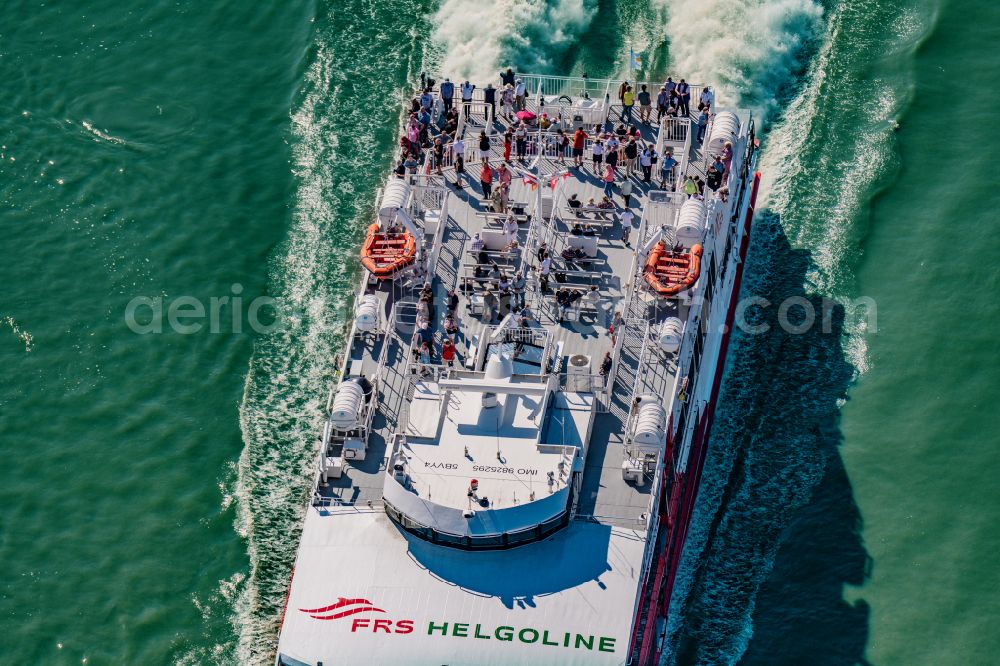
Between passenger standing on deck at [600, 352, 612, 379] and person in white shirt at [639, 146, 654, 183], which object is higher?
person in white shirt at [639, 146, 654, 183]

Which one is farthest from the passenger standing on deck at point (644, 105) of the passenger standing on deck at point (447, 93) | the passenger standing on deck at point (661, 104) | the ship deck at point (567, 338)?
the passenger standing on deck at point (447, 93)

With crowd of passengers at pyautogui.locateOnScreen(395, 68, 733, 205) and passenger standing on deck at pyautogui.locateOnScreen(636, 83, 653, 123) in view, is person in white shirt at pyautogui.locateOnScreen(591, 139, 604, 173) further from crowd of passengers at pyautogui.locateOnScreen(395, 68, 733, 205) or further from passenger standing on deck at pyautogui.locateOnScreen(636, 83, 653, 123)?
passenger standing on deck at pyautogui.locateOnScreen(636, 83, 653, 123)

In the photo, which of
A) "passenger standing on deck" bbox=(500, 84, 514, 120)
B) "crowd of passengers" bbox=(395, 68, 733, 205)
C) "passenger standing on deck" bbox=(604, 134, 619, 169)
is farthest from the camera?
"passenger standing on deck" bbox=(500, 84, 514, 120)

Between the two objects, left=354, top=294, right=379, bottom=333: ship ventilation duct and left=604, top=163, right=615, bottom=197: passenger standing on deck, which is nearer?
left=354, top=294, right=379, bottom=333: ship ventilation duct

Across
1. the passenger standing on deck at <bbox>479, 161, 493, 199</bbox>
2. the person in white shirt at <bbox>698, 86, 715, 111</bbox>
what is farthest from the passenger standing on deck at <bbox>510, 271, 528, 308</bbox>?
the person in white shirt at <bbox>698, 86, 715, 111</bbox>

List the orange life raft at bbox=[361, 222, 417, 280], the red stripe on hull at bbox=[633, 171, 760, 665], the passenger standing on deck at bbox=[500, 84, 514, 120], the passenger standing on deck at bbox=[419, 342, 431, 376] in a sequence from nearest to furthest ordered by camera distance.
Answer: the red stripe on hull at bbox=[633, 171, 760, 665], the passenger standing on deck at bbox=[419, 342, 431, 376], the orange life raft at bbox=[361, 222, 417, 280], the passenger standing on deck at bbox=[500, 84, 514, 120]

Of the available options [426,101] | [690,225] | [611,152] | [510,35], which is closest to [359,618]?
[690,225]
